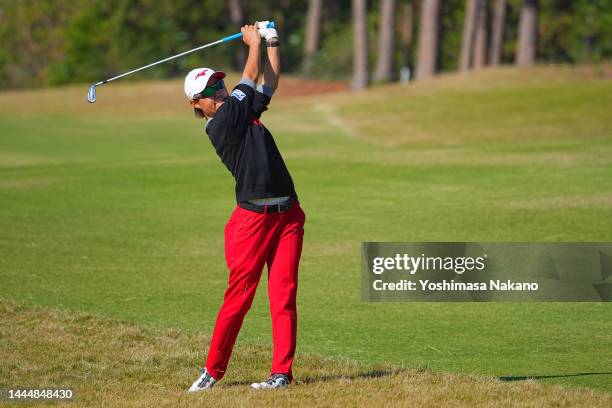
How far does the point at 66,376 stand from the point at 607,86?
29.4 m

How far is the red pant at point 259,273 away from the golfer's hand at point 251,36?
1.11 meters

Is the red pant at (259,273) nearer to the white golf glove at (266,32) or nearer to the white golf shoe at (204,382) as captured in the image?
the white golf shoe at (204,382)

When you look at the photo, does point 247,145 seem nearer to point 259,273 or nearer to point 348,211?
point 259,273

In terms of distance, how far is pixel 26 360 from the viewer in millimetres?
9133

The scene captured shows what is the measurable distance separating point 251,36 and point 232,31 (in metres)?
68.0

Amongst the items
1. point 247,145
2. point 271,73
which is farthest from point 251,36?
point 247,145

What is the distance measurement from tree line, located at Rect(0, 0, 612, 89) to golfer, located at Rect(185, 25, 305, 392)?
5166cm

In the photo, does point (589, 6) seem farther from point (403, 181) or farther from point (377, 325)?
point (377, 325)

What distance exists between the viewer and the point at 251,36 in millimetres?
8141

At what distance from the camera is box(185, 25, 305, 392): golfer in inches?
308

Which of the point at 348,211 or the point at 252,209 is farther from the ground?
the point at 252,209

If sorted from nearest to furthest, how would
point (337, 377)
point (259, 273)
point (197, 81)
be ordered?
point (197, 81)
point (259, 273)
point (337, 377)

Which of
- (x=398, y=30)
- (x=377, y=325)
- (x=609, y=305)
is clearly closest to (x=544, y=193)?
(x=609, y=305)

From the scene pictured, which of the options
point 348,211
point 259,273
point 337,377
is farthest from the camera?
point 348,211
